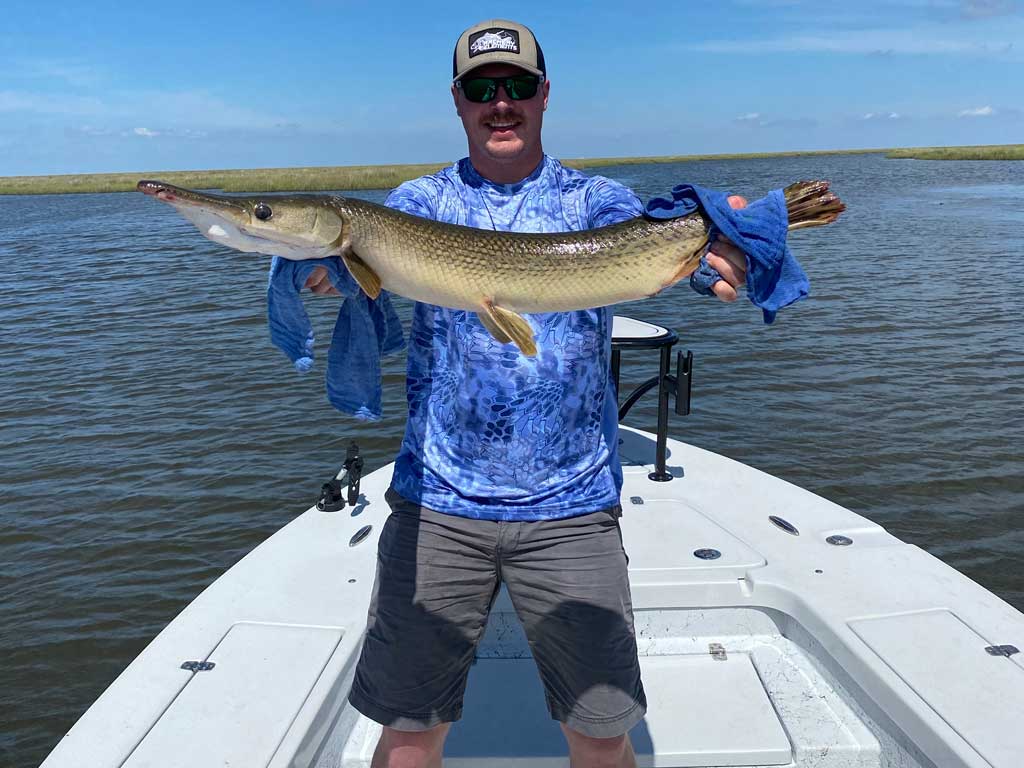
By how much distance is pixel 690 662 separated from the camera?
420 centimetres

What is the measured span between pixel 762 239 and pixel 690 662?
2.45 meters

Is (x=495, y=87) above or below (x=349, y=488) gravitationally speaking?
above

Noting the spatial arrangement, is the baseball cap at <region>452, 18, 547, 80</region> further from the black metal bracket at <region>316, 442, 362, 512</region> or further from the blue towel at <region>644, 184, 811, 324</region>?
the black metal bracket at <region>316, 442, 362, 512</region>

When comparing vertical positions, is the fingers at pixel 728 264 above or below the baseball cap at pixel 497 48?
below

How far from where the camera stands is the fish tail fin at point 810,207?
2.74 m

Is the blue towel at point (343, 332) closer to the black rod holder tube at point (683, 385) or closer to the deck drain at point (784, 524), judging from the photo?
the black rod holder tube at point (683, 385)

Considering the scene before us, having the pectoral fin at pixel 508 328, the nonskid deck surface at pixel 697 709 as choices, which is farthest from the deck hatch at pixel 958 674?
the pectoral fin at pixel 508 328

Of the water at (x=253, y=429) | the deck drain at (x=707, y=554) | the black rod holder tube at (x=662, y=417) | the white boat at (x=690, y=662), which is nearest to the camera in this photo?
the white boat at (x=690, y=662)

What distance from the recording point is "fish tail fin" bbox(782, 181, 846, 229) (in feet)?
8.99

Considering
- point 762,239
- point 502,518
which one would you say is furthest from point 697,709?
point 762,239

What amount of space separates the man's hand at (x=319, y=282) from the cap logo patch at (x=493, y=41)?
94cm

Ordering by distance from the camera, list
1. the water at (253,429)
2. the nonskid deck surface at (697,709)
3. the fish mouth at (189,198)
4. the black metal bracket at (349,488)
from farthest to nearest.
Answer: the water at (253,429) < the black metal bracket at (349,488) < the nonskid deck surface at (697,709) < the fish mouth at (189,198)

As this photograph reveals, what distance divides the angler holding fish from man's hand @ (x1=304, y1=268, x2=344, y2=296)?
0.01 metres

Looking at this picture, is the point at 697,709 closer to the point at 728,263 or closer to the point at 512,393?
the point at 512,393
